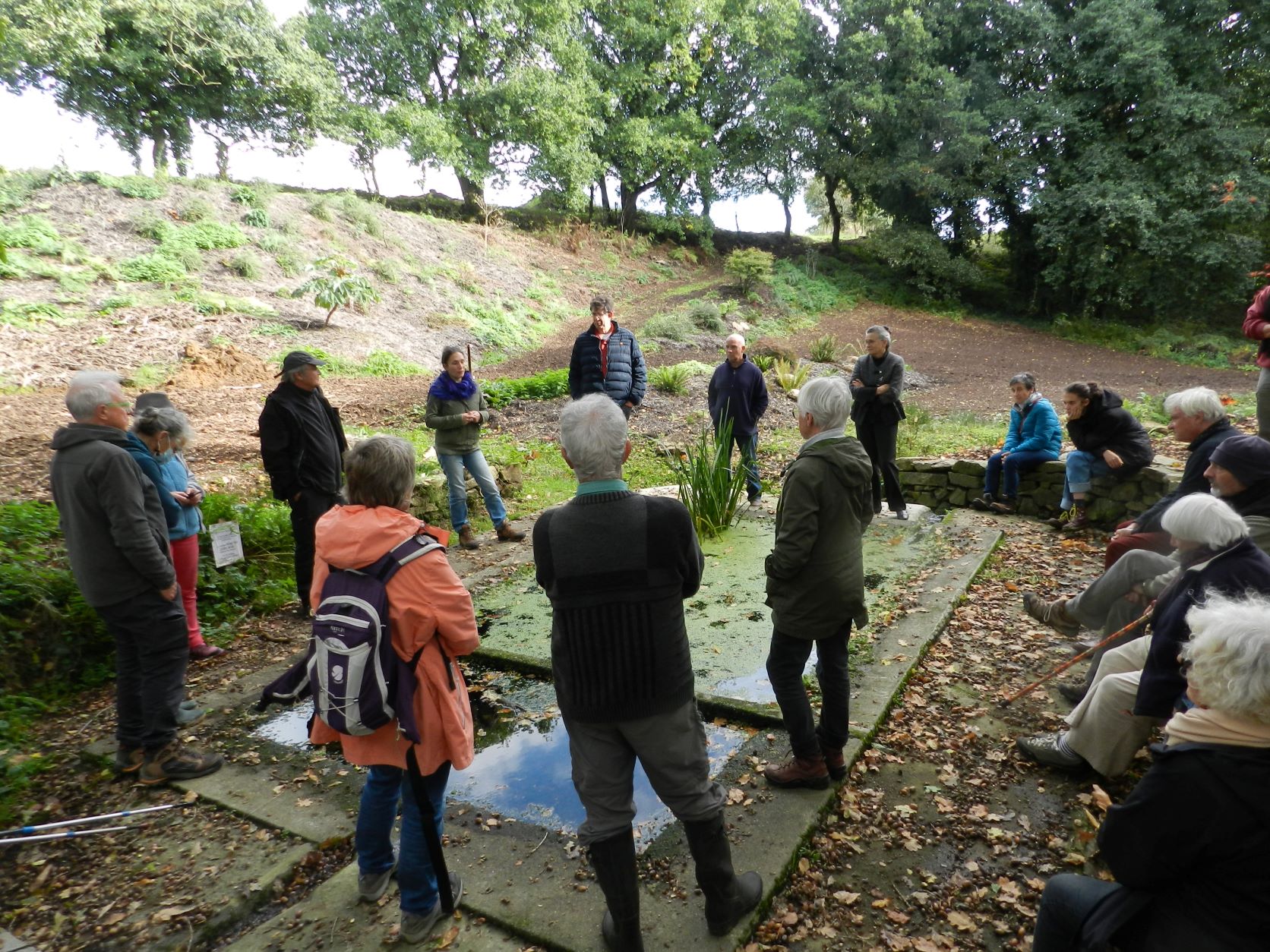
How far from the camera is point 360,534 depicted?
78.4 inches

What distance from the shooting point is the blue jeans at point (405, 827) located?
2.12 metres

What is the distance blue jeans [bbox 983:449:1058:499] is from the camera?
6371 millimetres

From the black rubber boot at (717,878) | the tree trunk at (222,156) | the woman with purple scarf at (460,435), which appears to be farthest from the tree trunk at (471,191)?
the black rubber boot at (717,878)

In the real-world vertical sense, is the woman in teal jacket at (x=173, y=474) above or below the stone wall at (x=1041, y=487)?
above

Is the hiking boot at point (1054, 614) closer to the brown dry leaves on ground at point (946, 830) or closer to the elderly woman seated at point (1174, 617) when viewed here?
the brown dry leaves on ground at point (946, 830)

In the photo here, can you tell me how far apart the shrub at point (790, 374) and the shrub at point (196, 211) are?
1276 cm

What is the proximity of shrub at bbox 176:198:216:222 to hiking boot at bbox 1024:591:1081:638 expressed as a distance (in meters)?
17.3

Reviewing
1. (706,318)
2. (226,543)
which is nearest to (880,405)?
(226,543)

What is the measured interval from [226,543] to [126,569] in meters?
1.61

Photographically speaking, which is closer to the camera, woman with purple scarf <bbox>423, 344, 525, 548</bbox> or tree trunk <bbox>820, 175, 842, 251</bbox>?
woman with purple scarf <bbox>423, 344, 525, 548</bbox>

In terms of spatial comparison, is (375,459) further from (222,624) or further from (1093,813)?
(222,624)

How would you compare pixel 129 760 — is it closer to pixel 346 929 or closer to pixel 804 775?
pixel 346 929

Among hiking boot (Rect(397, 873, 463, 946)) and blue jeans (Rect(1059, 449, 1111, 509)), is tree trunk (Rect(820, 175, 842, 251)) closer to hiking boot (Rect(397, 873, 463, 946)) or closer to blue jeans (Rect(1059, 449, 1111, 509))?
blue jeans (Rect(1059, 449, 1111, 509))

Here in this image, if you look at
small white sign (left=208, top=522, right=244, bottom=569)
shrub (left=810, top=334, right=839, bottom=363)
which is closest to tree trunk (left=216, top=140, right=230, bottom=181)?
shrub (left=810, top=334, right=839, bottom=363)
